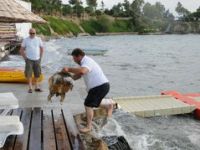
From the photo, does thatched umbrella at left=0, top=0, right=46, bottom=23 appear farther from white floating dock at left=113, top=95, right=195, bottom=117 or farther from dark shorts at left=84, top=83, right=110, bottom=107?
white floating dock at left=113, top=95, right=195, bottom=117

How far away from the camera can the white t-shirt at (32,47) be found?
1327 centimetres

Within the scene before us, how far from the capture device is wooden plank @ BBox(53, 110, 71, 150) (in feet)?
25.9

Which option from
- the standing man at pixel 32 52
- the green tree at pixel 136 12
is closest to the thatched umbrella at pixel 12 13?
the standing man at pixel 32 52

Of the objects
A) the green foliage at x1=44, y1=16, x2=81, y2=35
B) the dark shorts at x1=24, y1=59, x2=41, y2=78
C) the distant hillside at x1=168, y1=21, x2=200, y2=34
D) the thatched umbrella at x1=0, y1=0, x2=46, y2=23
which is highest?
the thatched umbrella at x1=0, y1=0, x2=46, y2=23

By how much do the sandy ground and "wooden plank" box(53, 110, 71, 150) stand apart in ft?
2.87

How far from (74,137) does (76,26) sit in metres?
132

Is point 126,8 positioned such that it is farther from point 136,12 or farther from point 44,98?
point 44,98

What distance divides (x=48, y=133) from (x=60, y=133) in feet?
0.77

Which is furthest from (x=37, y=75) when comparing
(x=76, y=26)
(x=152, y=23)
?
(x=152, y=23)

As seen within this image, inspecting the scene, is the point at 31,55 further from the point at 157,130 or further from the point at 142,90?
the point at 142,90

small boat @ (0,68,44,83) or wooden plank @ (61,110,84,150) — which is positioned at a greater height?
wooden plank @ (61,110,84,150)

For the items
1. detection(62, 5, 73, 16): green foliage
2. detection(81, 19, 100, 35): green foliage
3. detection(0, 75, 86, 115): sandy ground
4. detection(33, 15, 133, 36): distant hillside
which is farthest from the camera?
detection(81, 19, 100, 35): green foliage

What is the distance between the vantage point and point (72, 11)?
144750 millimetres

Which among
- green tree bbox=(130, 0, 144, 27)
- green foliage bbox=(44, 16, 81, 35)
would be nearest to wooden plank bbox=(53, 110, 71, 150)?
green foliage bbox=(44, 16, 81, 35)
